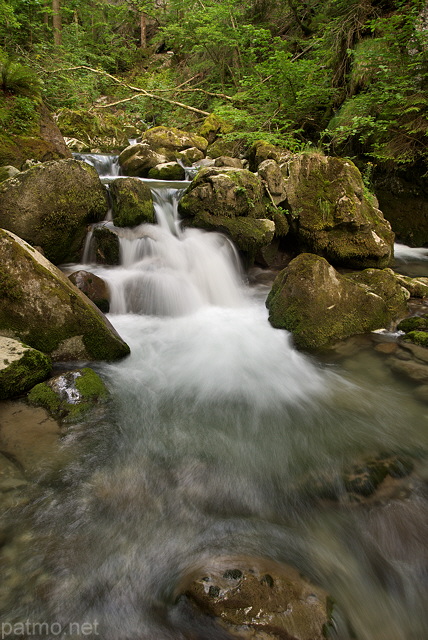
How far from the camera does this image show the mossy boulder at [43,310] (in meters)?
3.54

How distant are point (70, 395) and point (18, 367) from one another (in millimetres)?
544

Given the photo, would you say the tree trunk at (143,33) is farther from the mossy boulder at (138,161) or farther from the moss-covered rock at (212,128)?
the mossy boulder at (138,161)

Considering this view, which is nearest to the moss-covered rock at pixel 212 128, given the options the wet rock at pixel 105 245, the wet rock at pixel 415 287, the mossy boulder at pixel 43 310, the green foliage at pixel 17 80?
the green foliage at pixel 17 80

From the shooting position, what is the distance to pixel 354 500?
7.80 ft

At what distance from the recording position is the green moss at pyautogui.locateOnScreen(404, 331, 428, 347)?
170 inches

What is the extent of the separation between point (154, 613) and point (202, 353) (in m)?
3.04

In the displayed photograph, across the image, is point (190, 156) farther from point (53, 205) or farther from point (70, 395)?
point (70, 395)

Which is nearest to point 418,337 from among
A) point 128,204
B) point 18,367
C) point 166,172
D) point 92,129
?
point 18,367

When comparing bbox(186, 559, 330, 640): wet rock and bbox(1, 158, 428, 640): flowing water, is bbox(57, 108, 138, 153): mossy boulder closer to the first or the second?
bbox(1, 158, 428, 640): flowing water

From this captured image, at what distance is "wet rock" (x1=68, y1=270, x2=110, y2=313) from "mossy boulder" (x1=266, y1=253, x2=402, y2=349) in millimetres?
2713

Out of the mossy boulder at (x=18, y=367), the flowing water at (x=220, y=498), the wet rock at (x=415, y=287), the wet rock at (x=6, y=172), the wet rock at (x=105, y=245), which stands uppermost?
the wet rock at (x=6, y=172)

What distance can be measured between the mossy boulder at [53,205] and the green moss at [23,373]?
2681 millimetres

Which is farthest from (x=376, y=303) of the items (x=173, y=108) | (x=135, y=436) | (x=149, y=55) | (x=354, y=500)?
(x=149, y=55)

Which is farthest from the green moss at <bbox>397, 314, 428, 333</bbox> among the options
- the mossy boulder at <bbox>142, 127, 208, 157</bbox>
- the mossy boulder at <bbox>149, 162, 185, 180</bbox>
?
the mossy boulder at <bbox>142, 127, 208, 157</bbox>
